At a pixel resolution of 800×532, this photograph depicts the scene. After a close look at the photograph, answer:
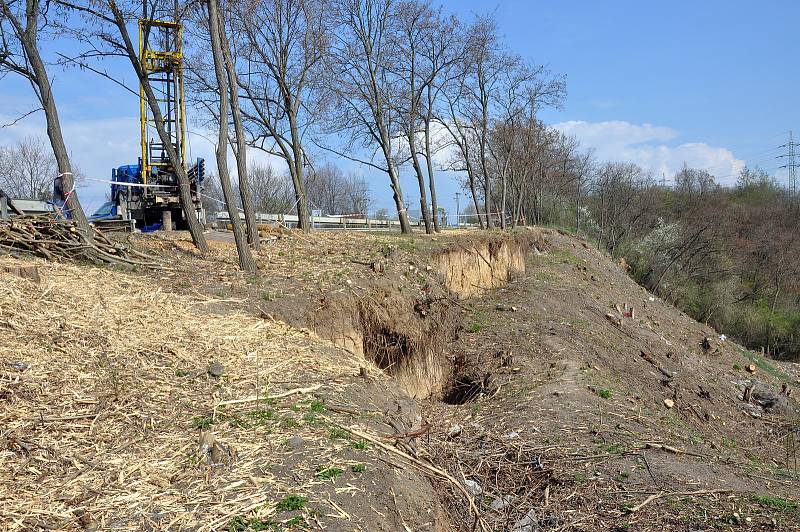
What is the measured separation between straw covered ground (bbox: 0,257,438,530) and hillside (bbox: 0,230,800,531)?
0.02 meters

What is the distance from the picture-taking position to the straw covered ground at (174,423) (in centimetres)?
372

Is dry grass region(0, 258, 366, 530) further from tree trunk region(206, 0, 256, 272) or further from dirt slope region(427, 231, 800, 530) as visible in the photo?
dirt slope region(427, 231, 800, 530)

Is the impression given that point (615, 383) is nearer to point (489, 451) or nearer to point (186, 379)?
point (489, 451)

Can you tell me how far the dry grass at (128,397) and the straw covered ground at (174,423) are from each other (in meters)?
0.01

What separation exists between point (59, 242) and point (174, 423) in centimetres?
492

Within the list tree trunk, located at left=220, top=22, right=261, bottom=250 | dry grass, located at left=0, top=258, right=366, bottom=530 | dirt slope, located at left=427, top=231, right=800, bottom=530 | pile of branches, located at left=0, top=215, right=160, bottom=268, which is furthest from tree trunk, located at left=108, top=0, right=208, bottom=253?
dirt slope, located at left=427, top=231, right=800, bottom=530

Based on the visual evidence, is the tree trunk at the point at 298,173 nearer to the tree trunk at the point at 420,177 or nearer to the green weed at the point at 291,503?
the tree trunk at the point at 420,177

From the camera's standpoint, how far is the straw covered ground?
12.2ft

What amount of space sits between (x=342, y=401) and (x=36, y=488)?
2723mm

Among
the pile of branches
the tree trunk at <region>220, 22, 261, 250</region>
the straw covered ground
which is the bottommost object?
the straw covered ground

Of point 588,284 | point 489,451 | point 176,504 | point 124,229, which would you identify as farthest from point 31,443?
point 588,284

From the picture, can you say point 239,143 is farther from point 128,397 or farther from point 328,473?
point 328,473

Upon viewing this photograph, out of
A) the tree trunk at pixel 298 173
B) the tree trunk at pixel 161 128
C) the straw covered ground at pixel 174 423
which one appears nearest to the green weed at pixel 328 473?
the straw covered ground at pixel 174 423

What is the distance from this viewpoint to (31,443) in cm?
414
